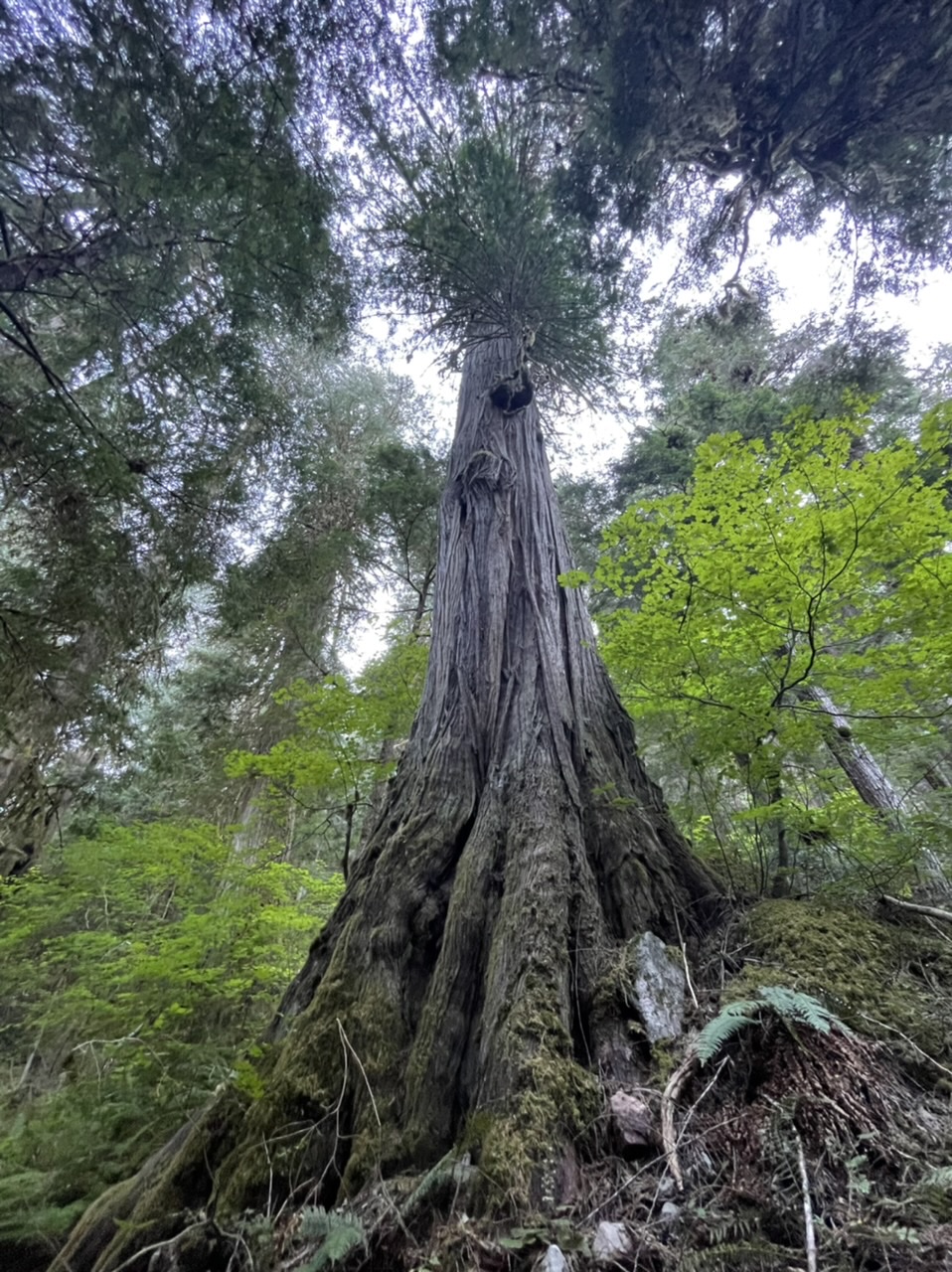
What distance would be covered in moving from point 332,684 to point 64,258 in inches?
149

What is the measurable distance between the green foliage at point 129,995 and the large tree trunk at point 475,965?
28cm

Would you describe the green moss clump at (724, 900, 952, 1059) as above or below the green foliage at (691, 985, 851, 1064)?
above

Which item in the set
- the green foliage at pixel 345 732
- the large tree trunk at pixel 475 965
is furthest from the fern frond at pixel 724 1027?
the green foliage at pixel 345 732

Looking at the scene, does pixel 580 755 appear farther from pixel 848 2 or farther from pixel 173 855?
pixel 848 2

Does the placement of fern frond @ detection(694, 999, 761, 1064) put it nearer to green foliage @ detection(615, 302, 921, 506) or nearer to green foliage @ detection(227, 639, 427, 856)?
green foliage @ detection(227, 639, 427, 856)

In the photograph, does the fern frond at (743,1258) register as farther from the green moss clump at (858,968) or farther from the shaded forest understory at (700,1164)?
the green moss clump at (858,968)

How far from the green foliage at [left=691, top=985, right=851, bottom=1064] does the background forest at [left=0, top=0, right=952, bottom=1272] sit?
0.09 feet

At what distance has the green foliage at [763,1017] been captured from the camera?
5.21ft

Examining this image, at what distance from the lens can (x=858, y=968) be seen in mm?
1965

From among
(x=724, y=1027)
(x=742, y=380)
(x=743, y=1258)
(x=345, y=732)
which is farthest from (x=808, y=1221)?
(x=742, y=380)

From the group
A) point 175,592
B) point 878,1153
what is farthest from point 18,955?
point 878,1153

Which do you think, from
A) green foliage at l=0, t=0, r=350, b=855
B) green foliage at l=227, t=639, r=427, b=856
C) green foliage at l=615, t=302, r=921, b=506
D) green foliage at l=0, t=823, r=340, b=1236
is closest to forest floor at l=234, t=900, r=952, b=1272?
green foliage at l=0, t=823, r=340, b=1236

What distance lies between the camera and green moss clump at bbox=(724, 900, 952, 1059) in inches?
66.9

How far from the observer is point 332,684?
4.77 m
